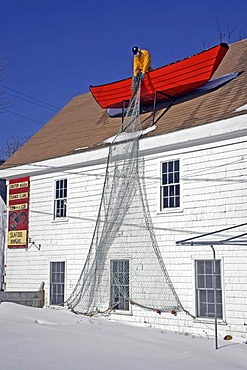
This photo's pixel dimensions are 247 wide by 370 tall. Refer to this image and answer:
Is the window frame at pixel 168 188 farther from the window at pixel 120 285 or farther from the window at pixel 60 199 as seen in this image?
the window at pixel 60 199

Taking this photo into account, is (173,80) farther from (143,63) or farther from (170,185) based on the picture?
(170,185)

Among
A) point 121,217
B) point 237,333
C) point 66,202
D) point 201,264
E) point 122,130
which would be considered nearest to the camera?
point 237,333

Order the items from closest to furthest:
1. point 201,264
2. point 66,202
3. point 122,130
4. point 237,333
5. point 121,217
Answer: point 237,333, point 201,264, point 121,217, point 122,130, point 66,202

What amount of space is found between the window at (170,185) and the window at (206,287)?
193cm

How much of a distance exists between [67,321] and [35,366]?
6078mm

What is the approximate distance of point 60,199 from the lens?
18.6 m

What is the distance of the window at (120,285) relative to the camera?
15878mm

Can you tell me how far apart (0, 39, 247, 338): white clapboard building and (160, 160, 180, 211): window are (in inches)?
1.2

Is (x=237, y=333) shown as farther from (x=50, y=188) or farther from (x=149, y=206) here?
(x=50, y=188)

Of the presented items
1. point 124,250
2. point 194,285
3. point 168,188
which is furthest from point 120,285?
point 168,188

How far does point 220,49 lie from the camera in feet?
51.8

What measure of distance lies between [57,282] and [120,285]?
3.19 metres

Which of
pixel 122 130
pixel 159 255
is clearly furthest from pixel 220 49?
pixel 159 255

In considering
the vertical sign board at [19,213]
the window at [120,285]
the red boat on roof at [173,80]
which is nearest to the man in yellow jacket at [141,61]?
the red boat on roof at [173,80]
